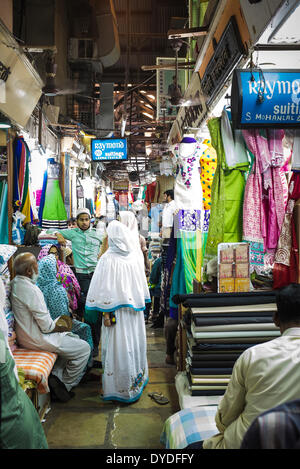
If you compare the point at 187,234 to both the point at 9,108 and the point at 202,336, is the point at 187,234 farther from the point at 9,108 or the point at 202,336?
the point at 9,108

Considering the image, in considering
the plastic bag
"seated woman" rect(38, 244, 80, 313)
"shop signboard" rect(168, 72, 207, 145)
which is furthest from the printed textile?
"shop signboard" rect(168, 72, 207, 145)

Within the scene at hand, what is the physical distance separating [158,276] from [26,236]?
335cm

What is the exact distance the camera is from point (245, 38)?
319 centimetres

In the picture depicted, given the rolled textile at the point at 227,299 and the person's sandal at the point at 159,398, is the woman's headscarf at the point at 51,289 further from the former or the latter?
the rolled textile at the point at 227,299

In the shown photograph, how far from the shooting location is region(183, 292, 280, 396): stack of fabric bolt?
10.3 feet

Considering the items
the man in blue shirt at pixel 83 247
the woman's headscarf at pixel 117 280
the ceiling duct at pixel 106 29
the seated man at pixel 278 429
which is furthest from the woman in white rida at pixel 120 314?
the ceiling duct at pixel 106 29

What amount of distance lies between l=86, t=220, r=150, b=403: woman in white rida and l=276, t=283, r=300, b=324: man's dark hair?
8.89 feet

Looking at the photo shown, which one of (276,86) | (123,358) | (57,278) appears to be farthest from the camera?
(57,278)

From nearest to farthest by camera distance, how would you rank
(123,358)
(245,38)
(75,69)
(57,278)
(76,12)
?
1. (245,38)
2. (123,358)
3. (57,278)
4. (76,12)
5. (75,69)

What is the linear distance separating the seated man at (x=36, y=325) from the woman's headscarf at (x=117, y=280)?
54cm

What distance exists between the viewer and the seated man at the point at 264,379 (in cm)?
175

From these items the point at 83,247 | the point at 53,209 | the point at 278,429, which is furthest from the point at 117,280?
the point at 278,429

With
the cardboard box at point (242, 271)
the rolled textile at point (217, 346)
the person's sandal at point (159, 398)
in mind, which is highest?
the cardboard box at point (242, 271)

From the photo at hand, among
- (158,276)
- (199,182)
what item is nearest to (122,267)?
(199,182)
